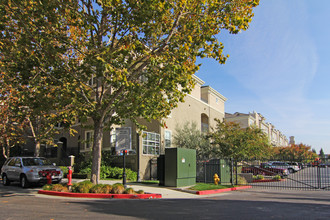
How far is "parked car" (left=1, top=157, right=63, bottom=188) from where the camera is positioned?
1409 cm

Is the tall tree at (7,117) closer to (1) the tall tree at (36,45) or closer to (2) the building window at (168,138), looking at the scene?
(1) the tall tree at (36,45)

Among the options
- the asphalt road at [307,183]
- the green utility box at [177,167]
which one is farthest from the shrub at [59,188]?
the asphalt road at [307,183]

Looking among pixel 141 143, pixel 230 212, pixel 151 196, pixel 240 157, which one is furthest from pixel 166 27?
pixel 240 157

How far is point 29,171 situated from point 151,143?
9.21 meters

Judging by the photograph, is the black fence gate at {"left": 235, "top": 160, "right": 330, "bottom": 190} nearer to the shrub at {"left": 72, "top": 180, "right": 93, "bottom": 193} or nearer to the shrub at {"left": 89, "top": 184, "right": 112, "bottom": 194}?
the shrub at {"left": 89, "top": 184, "right": 112, "bottom": 194}

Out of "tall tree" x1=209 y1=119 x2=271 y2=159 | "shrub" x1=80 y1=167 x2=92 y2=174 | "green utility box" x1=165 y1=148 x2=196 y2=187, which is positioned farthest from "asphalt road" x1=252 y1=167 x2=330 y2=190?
"shrub" x1=80 y1=167 x2=92 y2=174

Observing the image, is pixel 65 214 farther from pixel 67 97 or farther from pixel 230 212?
pixel 67 97

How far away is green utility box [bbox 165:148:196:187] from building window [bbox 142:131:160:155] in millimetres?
5912

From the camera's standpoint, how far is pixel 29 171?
1416 centimetres

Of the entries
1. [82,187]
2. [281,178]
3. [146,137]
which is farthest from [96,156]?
[281,178]

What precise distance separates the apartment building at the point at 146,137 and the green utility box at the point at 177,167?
1.59 m

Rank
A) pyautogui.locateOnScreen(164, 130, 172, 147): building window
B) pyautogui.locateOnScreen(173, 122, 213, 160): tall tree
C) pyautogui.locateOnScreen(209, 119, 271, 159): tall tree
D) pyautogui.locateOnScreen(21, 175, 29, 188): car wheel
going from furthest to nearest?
1. pyautogui.locateOnScreen(173, 122, 213, 160): tall tree
2. pyautogui.locateOnScreen(164, 130, 172, 147): building window
3. pyautogui.locateOnScreen(209, 119, 271, 159): tall tree
4. pyautogui.locateOnScreen(21, 175, 29, 188): car wheel

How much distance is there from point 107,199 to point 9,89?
12.8 meters

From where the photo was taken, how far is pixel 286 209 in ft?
28.2
